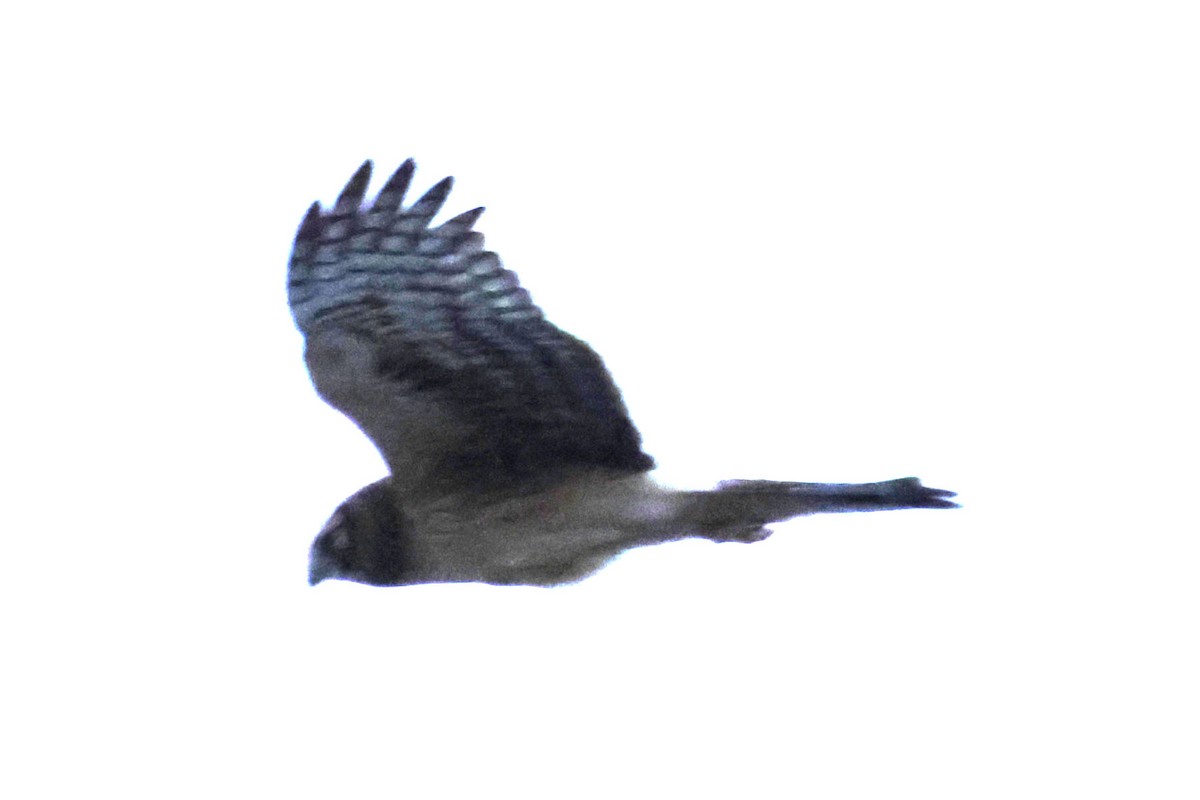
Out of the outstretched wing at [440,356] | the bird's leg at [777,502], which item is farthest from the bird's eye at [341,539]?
the bird's leg at [777,502]

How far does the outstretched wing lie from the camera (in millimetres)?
6629

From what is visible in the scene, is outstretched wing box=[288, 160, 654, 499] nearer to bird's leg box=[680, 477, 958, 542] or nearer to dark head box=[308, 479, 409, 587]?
dark head box=[308, 479, 409, 587]

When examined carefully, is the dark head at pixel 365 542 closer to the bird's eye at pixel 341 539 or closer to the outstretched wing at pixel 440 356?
the bird's eye at pixel 341 539

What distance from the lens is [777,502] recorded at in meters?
6.57

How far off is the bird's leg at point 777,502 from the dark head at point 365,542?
0.94 metres

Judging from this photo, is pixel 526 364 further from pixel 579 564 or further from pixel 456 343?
pixel 579 564

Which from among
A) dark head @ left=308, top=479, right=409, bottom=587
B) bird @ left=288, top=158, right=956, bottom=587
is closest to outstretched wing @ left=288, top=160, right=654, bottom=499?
bird @ left=288, top=158, right=956, bottom=587

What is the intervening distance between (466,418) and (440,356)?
8.8 inches

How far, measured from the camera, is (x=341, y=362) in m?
6.60

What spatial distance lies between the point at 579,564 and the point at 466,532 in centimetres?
39

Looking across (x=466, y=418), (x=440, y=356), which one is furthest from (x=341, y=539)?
(x=440, y=356)

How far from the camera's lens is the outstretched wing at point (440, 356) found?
6629 mm

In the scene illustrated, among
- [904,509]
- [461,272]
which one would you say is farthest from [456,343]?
[904,509]

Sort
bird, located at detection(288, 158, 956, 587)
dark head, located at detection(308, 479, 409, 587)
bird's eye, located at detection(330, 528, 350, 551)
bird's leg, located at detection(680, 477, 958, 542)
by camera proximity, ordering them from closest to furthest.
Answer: bird's leg, located at detection(680, 477, 958, 542), bird, located at detection(288, 158, 956, 587), dark head, located at detection(308, 479, 409, 587), bird's eye, located at detection(330, 528, 350, 551)
